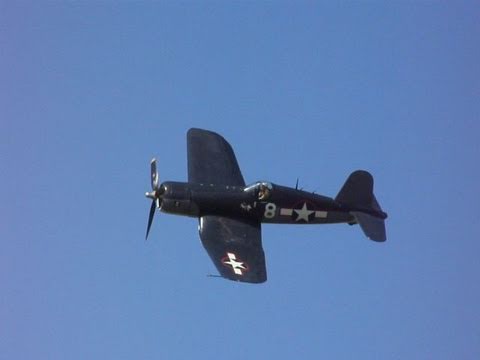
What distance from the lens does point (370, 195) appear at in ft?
103

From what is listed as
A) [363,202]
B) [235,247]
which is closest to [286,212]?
[235,247]

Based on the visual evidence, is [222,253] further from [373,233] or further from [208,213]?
[373,233]

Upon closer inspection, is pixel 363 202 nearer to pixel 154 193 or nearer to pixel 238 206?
pixel 238 206

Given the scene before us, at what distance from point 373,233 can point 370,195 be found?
1.89 metres

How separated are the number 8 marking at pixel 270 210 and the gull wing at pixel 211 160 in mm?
1749

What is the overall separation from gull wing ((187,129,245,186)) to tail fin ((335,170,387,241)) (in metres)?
3.28

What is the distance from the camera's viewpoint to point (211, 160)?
31.0m

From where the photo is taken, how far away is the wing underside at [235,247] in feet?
87.6

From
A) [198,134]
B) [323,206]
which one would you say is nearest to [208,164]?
[198,134]

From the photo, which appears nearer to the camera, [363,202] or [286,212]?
[286,212]

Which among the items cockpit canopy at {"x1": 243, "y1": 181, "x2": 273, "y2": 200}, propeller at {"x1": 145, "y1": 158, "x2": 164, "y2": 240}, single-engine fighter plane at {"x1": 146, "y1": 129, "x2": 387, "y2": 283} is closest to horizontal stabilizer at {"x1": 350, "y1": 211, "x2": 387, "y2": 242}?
single-engine fighter plane at {"x1": 146, "y1": 129, "x2": 387, "y2": 283}

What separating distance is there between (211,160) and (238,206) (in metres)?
2.83

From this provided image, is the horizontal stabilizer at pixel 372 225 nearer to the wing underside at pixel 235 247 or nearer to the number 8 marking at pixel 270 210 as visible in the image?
the number 8 marking at pixel 270 210

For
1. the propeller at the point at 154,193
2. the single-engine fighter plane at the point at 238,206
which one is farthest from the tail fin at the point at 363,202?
the propeller at the point at 154,193
